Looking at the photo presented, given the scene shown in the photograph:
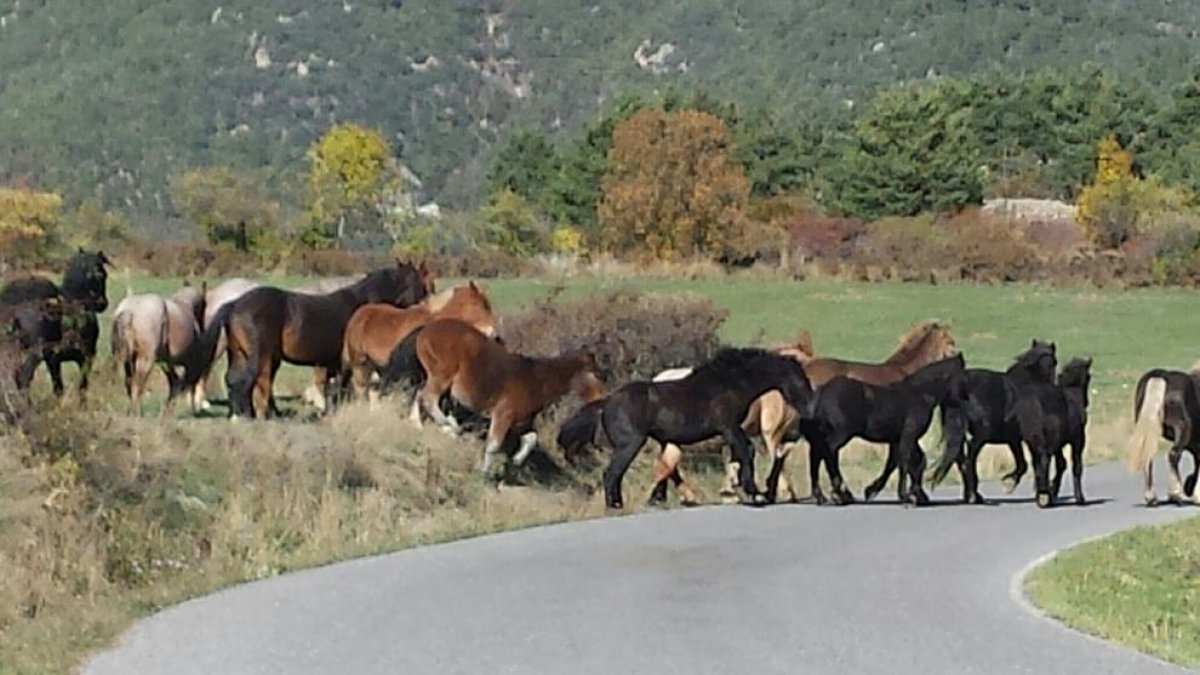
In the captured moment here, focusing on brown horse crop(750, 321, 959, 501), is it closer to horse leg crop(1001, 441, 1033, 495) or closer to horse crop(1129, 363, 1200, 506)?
horse leg crop(1001, 441, 1033, 495)

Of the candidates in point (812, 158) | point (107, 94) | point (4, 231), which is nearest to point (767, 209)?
point (812, 158)

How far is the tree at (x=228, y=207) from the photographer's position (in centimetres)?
7812

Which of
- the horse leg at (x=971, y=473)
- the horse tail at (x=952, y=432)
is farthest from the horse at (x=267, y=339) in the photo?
the horse leg at (x=971, y=473)

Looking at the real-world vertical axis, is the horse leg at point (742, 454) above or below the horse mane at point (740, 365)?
below

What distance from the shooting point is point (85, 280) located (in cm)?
2311

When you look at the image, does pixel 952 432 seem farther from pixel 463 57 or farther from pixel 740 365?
pixel 463 57

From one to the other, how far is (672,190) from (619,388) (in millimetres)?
62733

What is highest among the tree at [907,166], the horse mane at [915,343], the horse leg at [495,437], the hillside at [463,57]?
the hillside at [463,57]

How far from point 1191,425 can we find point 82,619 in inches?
533

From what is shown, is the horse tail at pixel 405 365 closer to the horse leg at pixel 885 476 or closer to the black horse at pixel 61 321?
the black horse at pixel 61 321

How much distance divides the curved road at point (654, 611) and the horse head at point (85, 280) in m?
7.67

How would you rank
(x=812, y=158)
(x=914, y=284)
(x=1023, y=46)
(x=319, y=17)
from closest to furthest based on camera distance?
1. (x=914, y=284)
2. (x=812, y=158)
3. (x=1023, y=46)
4. (x=319, y=17)

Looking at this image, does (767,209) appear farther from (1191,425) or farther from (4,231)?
(1191,425)

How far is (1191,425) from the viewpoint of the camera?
70.8ft
